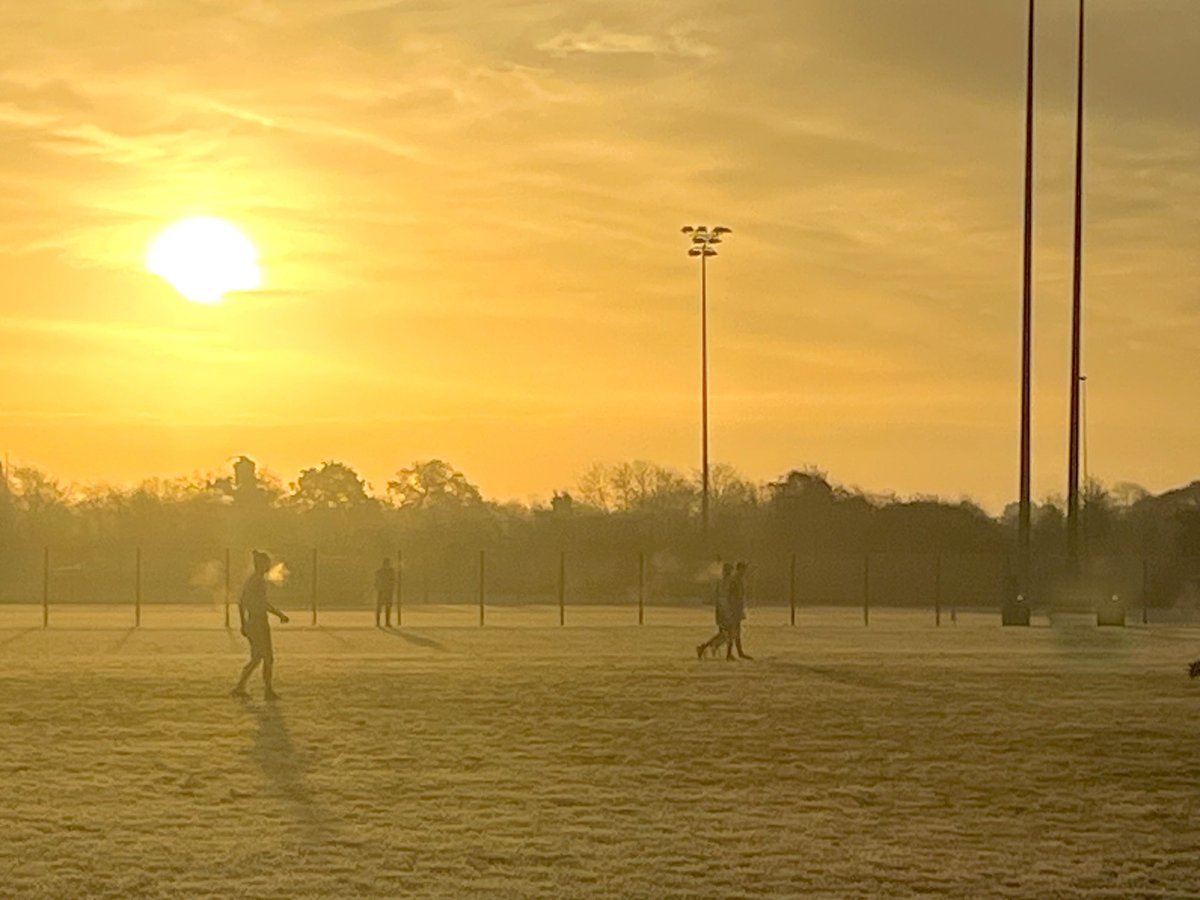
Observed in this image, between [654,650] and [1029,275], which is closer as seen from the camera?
[654,650]

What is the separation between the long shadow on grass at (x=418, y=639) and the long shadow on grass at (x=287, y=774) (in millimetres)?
18373

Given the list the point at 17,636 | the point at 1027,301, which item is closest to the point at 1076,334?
the point at 1027,301

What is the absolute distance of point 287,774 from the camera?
19203 mm

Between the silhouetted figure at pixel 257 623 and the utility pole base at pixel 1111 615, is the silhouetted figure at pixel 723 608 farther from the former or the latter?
the utility pole base at pixel 1111 615

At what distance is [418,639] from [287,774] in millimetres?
29135

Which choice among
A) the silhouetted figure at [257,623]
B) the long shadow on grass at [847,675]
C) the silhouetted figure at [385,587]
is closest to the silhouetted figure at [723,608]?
the long shadow on grass at [847,675]

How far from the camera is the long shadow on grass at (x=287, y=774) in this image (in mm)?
15844

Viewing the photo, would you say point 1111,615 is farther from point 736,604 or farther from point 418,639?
point 736,604

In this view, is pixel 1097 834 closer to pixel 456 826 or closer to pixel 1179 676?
pixel 456 826

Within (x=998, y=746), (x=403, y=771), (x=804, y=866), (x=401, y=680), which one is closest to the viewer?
(x=804, y=866)

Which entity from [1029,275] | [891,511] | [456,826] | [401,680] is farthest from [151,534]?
[456,826]

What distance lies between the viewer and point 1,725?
24562 mm

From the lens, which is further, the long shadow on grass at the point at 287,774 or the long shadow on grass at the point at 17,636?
the long shadow on grass at the point at 17,636

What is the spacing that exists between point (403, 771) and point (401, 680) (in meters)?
12.9
